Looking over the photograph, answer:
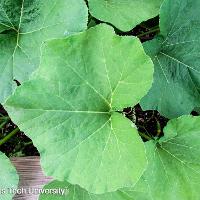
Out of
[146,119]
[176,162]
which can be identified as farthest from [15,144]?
[176,162]

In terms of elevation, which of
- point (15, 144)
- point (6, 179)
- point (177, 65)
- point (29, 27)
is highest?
point (29, 27)

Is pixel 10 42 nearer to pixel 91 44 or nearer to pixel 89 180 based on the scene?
Answer: pixel 91 44

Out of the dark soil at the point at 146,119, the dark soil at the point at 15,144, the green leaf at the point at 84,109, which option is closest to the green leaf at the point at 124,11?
the green leaf at the point at 84,109

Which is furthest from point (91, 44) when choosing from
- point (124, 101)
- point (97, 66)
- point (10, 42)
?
point (10, 42)

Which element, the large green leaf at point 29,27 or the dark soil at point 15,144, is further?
the dark soil at point 15,144

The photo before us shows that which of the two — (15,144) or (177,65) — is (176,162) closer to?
(177,65)

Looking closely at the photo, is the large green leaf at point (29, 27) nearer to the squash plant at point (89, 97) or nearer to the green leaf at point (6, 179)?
the squash plant at point (89, 97)
